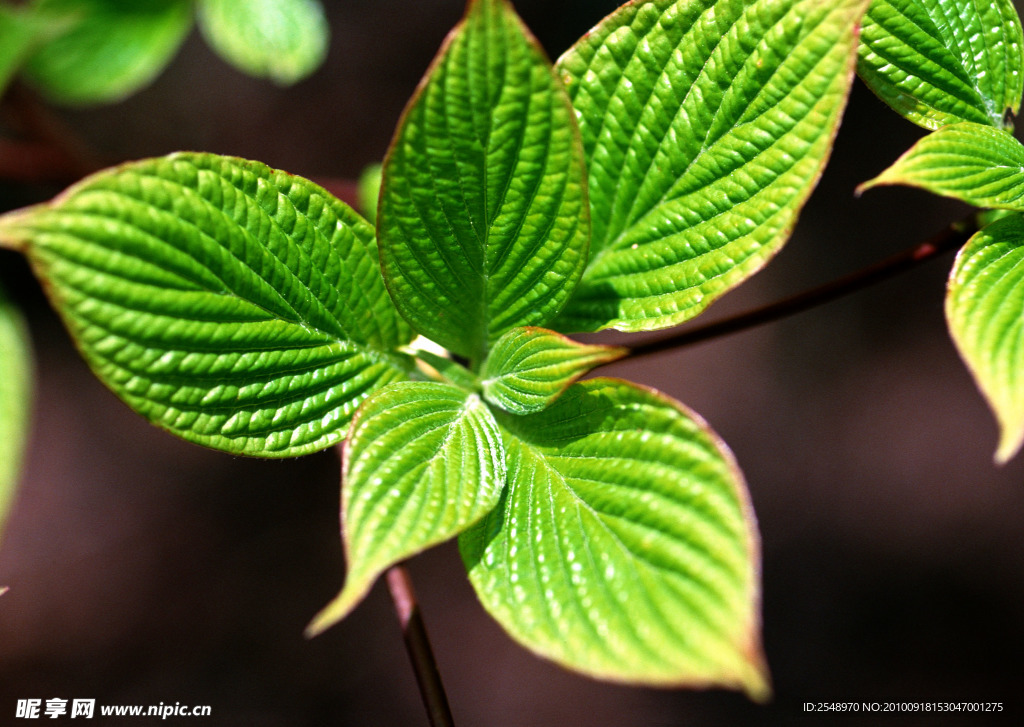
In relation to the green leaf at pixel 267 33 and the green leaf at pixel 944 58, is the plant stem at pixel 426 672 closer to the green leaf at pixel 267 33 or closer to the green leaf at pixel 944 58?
the green leaf at pixel 944 58

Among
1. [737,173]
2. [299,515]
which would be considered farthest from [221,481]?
[737,173]

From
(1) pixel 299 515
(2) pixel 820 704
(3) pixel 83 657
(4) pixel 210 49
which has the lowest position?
(2) pixel 820 704

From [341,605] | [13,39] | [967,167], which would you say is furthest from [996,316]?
[13,39]

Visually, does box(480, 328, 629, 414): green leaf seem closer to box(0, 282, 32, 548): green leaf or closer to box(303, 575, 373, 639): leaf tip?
box(303, 575, 373, 639): leaf tip

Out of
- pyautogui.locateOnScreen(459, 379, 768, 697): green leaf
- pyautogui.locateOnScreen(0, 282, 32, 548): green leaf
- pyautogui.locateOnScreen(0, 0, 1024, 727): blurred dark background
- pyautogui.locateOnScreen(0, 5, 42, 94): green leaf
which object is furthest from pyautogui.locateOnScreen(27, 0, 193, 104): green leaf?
pyautogui.locateOnScreen(459, 379, 768, 697): green leaf

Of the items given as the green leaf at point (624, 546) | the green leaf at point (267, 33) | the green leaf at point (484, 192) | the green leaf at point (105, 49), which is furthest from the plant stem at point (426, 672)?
the green leaf at point (105, 49)

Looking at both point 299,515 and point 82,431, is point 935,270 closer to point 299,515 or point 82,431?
point 299,515
